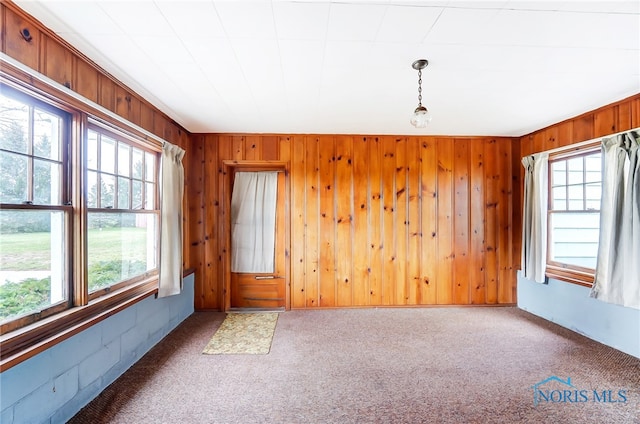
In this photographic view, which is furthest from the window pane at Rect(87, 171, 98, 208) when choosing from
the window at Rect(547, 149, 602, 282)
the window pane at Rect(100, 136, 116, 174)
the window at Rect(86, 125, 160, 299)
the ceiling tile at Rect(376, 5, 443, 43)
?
the window at Rect(547, 149, 602, 282)

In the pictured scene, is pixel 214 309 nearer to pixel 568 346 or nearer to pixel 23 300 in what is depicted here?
pixel 23 300

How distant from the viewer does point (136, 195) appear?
8.38 feet

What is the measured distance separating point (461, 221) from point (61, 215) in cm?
408

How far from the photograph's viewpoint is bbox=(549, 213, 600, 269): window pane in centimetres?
287

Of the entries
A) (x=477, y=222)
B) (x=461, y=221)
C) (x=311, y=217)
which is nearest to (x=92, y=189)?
(x=311, y=217)

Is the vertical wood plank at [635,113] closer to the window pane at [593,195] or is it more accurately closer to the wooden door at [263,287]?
the window pane at [593,195]

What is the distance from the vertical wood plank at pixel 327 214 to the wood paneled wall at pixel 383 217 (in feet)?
0.04

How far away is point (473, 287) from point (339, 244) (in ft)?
6.32

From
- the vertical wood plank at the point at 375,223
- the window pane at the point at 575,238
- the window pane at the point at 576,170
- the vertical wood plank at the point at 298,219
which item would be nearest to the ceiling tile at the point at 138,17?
the vertical wood plank at the point at 298,219

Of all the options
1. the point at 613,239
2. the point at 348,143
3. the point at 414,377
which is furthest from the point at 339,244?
the point at 613,239

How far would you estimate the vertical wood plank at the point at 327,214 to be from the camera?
3584 mm

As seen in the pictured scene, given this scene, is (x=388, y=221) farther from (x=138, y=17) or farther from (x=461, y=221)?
(x=138, y=17)

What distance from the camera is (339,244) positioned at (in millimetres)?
3592

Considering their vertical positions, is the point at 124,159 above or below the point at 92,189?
above
